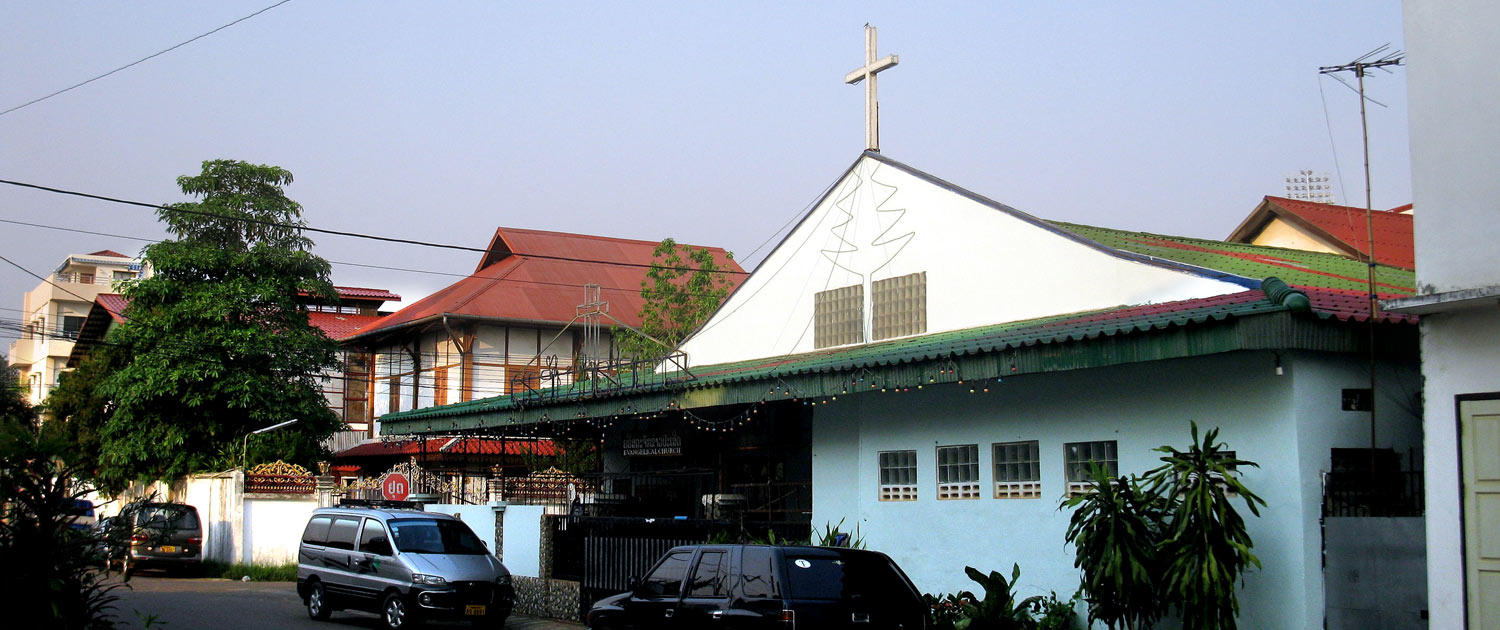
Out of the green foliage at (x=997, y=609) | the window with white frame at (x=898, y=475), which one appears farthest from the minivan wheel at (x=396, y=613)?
the green foliage at (x=997, y=609)

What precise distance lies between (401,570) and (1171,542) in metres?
11.5

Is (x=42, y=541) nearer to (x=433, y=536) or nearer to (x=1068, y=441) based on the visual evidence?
(x=433, y=536)

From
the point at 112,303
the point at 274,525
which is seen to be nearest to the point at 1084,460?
the point at 274,525

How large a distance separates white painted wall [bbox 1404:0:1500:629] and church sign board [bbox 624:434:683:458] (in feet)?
52.9

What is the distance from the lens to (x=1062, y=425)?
14906mm

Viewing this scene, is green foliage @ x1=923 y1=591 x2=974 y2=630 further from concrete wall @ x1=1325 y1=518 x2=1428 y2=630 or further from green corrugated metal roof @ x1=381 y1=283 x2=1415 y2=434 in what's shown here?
concrete wall @ x1=1325 y1=518 x2=1428 y2=630

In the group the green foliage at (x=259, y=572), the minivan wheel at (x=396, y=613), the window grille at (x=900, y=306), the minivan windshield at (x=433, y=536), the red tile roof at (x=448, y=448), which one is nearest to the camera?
the minivan wheel at (x=396, y=613)

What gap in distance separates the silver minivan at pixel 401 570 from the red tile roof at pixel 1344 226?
49.6ft

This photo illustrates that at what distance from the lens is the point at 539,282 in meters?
46.5

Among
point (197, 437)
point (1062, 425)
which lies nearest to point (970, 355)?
point (1062, 425)

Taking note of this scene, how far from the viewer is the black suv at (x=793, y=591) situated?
1162 cm

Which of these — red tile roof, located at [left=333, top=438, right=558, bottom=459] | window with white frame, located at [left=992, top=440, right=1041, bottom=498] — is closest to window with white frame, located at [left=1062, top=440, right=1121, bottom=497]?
window with white frame, located at [left=992, top=440, right=1041, bottom=498]

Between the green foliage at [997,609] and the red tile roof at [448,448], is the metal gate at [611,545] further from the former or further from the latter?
the red tile roof at [448,448]

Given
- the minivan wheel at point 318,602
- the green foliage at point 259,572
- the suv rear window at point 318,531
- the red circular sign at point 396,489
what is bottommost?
the green foliage at point 259,572
